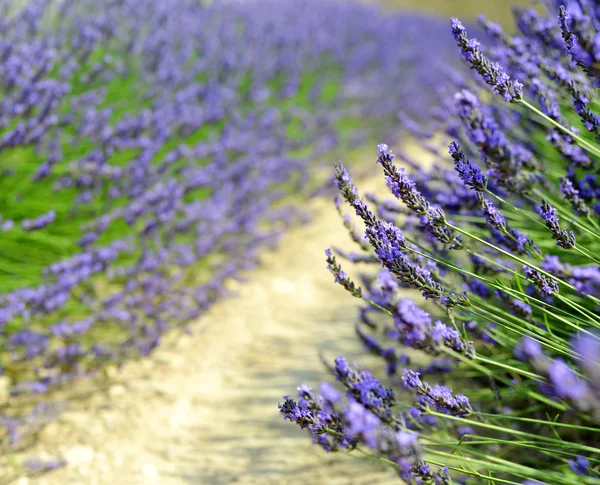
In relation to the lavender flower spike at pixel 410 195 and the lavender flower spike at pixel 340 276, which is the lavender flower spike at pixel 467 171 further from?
the lavender flower spike at pixel 340 276

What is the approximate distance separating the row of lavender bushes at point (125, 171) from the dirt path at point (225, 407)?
0.15 meters

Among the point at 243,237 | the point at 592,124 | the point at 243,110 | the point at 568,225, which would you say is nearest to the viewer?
the point at 592,124

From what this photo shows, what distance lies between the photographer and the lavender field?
1.02 m

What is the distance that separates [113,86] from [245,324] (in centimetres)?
134

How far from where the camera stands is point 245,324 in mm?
2840

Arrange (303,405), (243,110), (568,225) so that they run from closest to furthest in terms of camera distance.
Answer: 1. (303,405)
2. (568,225)
3. (243,110)

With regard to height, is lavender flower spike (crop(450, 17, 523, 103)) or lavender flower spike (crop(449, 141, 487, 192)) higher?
lavender flower spike (crop(450, 17, 523, 103))

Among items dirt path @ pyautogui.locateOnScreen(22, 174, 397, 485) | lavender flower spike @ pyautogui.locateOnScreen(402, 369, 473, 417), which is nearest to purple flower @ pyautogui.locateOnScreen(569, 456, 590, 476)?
lavender flower spike @ pyautogui.locateOnScreen(402, 369, 473, 417)

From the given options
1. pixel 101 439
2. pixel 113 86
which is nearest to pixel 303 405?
pixel 101 439

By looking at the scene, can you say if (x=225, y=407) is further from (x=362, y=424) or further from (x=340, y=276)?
(x=362, y=424)

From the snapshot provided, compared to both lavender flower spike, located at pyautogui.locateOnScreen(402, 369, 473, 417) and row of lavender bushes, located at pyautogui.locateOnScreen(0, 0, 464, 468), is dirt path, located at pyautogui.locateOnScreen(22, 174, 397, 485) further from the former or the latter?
lavender flower spike, located at pyautogui.locateOnScreen(402, 369, 473, 417)

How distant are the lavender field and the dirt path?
11mm

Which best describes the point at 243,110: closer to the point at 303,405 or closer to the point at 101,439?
the point at 101,439

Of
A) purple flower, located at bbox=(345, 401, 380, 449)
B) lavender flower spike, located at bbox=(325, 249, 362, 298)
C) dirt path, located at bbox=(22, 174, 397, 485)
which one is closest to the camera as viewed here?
purple flower, located at bbox=(345, 401, 380, 449)
